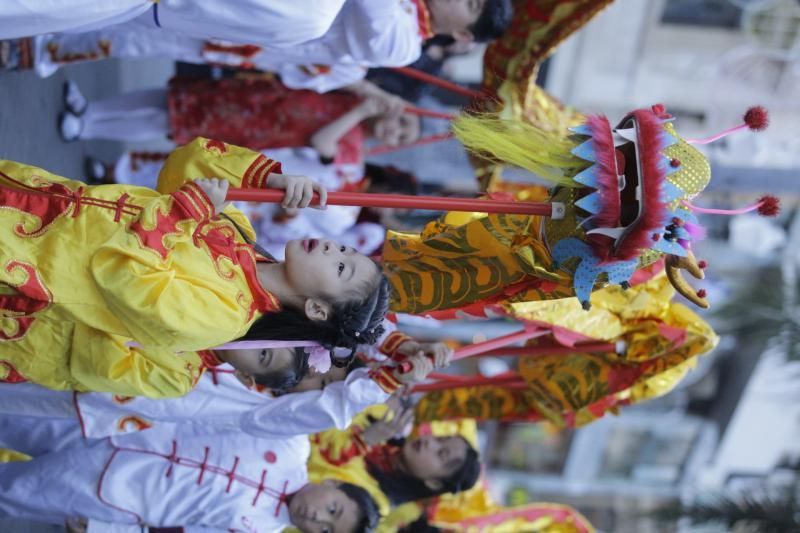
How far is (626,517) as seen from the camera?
35.9ft

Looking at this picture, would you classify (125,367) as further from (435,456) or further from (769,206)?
(769,206)

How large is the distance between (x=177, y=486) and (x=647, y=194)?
220cm

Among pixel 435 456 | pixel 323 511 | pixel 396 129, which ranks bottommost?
pixel 435 456

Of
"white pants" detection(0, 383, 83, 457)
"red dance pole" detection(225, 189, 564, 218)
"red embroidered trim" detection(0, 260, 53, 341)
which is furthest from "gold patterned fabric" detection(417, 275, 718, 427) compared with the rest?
"white pants" detection(0, 383, 83, 457)

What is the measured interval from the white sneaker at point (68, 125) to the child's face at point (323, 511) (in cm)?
234

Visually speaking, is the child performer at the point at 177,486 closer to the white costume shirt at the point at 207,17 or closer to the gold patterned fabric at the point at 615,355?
the gold patterned fabric at the point at 615,355

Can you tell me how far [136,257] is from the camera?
2.08 meters

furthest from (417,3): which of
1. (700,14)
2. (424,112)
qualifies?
(700,14)

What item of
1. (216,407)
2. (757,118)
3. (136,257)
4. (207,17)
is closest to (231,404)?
(216,407)

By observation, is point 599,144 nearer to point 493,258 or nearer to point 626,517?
point 493,258

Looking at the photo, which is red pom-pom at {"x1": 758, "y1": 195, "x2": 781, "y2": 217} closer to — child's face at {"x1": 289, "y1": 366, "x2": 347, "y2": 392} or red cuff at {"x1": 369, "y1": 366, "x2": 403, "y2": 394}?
red cuff at {"x1": 369, "y1": 366, "x2": 403, "y2": 394}

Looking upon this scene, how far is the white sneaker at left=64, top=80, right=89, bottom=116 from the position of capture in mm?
4539

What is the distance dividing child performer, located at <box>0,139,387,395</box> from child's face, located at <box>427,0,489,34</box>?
5.33 feet

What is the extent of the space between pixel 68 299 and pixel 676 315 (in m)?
2.35
